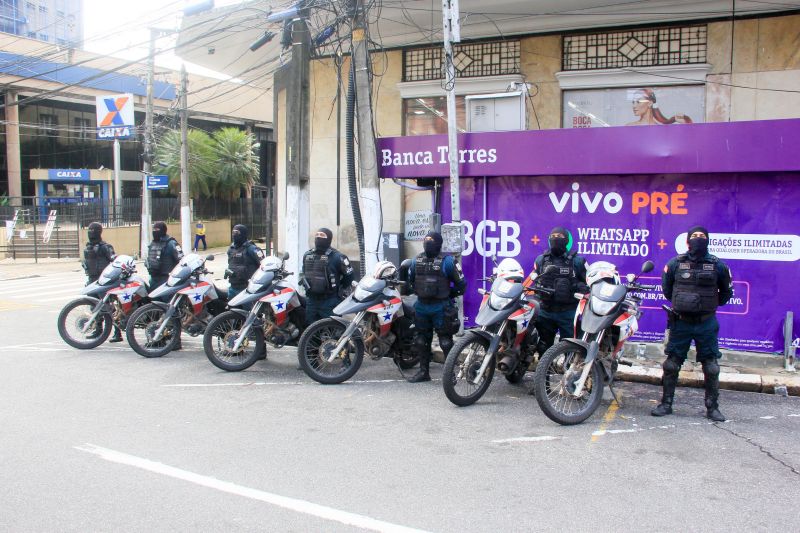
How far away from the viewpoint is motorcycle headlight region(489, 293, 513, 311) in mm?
6766

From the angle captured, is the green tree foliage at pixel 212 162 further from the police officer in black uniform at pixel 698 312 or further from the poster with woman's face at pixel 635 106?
the police officer in black uniform at pixel 698 312

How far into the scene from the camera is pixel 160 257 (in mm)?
10266

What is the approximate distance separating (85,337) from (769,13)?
1173 cm

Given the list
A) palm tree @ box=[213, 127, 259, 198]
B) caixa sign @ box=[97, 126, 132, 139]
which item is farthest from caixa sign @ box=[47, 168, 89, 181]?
caixa sign @ box=[97, 126, 132, 139]

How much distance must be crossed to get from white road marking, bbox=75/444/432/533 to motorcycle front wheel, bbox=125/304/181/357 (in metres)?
3.54

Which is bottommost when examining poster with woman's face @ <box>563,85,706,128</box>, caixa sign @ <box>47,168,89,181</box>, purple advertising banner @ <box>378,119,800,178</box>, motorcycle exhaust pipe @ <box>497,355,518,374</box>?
motorcycle exhaust pipe @ <box>497,355,518,374</box>

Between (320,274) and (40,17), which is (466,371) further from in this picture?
(40,17)

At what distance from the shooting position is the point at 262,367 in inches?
341

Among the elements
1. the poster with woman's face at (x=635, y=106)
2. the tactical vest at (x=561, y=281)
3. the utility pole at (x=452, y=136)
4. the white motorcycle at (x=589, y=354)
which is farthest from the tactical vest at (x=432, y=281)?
the poster with woman's face at (x=635, y=106)

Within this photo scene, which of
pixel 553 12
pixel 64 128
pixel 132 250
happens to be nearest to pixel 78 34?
pixel 64 128

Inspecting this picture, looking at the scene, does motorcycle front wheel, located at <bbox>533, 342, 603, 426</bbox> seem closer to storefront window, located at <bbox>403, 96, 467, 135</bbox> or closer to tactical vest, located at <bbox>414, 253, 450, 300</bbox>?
tactical vest, located at <bbox>414, 253, 450, 300</bbox>

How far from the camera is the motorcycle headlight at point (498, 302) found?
677 centimetres

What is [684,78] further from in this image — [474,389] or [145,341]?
[145,341]

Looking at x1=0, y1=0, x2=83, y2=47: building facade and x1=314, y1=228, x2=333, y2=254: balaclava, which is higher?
x1=0, y1=0, x2=83, y2=47: building facade
